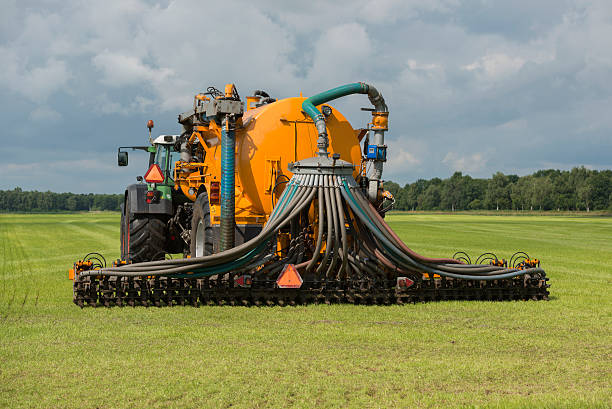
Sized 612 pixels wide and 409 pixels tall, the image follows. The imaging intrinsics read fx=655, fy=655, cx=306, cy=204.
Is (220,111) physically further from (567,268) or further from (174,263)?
(567,268)

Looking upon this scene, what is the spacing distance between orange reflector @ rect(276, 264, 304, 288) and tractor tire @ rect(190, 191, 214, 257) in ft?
5.19

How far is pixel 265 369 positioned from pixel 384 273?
4102mm

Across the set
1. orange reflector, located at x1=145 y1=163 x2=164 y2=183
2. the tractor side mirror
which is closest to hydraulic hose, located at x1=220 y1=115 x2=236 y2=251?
orange reflector, located at x1=145 y1=163 x2=164 y2=183

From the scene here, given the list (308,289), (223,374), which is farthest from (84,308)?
(223,374)

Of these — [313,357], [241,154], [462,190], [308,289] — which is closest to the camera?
[313,357]

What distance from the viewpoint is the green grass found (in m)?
5.24

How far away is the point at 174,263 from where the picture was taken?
9109 millimetres

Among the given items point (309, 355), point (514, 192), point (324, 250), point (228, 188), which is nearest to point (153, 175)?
point (228, 188)

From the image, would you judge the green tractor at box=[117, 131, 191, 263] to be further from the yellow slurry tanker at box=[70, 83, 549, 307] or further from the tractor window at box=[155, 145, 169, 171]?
the yellow slurry tanker at box=[70, 83, 549, 307]

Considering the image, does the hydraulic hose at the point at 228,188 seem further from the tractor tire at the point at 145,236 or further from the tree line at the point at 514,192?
the tree line at the point at 514,192

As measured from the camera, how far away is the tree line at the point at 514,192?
4835 inches

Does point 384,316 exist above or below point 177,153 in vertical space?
below

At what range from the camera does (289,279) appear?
30.1ft

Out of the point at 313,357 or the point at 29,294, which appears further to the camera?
the point at 29,294
